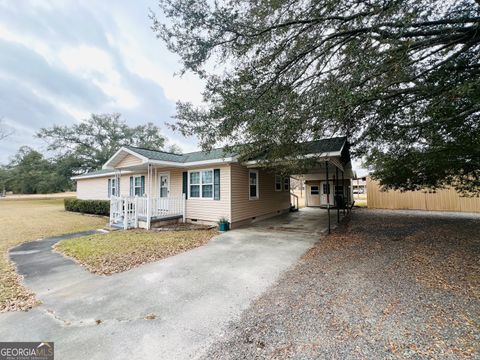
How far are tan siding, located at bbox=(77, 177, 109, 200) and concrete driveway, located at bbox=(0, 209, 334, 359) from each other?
1215 centimetres

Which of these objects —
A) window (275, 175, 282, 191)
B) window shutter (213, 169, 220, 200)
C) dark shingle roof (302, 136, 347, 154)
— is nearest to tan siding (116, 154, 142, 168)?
window shutter (213, 169, 220, 200)

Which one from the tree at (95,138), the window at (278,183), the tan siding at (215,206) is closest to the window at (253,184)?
the tan siding at (215,206)

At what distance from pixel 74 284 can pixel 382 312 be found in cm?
518

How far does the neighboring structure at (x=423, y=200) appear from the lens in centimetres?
1315

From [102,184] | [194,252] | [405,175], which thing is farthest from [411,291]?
[102,184]

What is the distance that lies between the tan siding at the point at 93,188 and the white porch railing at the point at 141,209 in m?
7.91

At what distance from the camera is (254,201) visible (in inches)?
436

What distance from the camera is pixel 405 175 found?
8.67 meters

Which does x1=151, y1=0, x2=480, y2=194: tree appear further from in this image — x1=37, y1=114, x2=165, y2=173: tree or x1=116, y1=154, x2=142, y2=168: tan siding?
x1=37, y1=114, x2=165, y2=173: tree

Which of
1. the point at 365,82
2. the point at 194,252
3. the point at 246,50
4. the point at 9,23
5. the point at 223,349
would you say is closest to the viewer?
the point at 223,349

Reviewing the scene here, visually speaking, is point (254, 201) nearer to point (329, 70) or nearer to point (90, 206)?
point (329, 70)

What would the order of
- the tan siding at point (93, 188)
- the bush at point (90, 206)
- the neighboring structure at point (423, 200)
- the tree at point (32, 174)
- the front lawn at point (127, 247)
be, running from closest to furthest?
the front lawn at point (127, 247), the neighboring structure at point (423, 200), the bush at point (90, 206), the tan siding at point (93, 188), the tree at point (32, 174)

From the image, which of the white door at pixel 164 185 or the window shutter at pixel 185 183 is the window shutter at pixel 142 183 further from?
the window shutter at pixel 185 183

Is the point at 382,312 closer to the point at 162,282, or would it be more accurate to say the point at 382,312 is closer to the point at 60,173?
the point at 162,282
